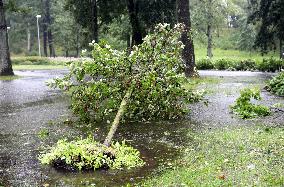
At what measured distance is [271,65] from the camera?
30.0 metres

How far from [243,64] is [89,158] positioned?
26385 mm

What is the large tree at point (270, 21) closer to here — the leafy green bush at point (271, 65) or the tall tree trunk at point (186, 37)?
the leafy green bush at point (271, 65)

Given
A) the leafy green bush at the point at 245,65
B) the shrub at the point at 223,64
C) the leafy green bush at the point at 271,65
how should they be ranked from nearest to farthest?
the leafy green bush at the point at 271,65
the leafy green bush at the point at 245,65
the shrub at the point at 223,64

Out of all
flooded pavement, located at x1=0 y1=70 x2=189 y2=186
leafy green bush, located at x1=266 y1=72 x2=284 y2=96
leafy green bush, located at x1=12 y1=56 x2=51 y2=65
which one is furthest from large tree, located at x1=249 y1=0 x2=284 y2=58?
leafy green bush, located at x1=12 y1=56 x2=51 y2=65

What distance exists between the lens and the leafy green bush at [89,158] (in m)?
6.95

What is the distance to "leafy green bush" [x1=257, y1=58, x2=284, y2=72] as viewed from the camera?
1159 inches

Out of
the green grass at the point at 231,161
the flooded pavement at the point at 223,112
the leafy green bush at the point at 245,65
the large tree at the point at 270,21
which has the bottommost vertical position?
the leafy green bush at the point at 245,65

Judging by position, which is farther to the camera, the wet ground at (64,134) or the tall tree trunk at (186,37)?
the tall tree trunk at (186,37)

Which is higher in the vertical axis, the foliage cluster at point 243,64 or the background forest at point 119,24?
the background forest at point 119,24

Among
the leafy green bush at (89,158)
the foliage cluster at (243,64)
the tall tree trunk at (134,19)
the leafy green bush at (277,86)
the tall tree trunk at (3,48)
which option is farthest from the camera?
the tall tree trunk at (134,19)

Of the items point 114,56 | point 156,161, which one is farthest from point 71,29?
point 156,161

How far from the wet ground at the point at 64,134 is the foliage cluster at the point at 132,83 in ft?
1.73

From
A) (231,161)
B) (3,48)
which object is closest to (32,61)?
(3,48)

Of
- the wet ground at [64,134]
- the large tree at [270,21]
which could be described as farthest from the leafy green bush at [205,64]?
the wet ground at [64,134]
